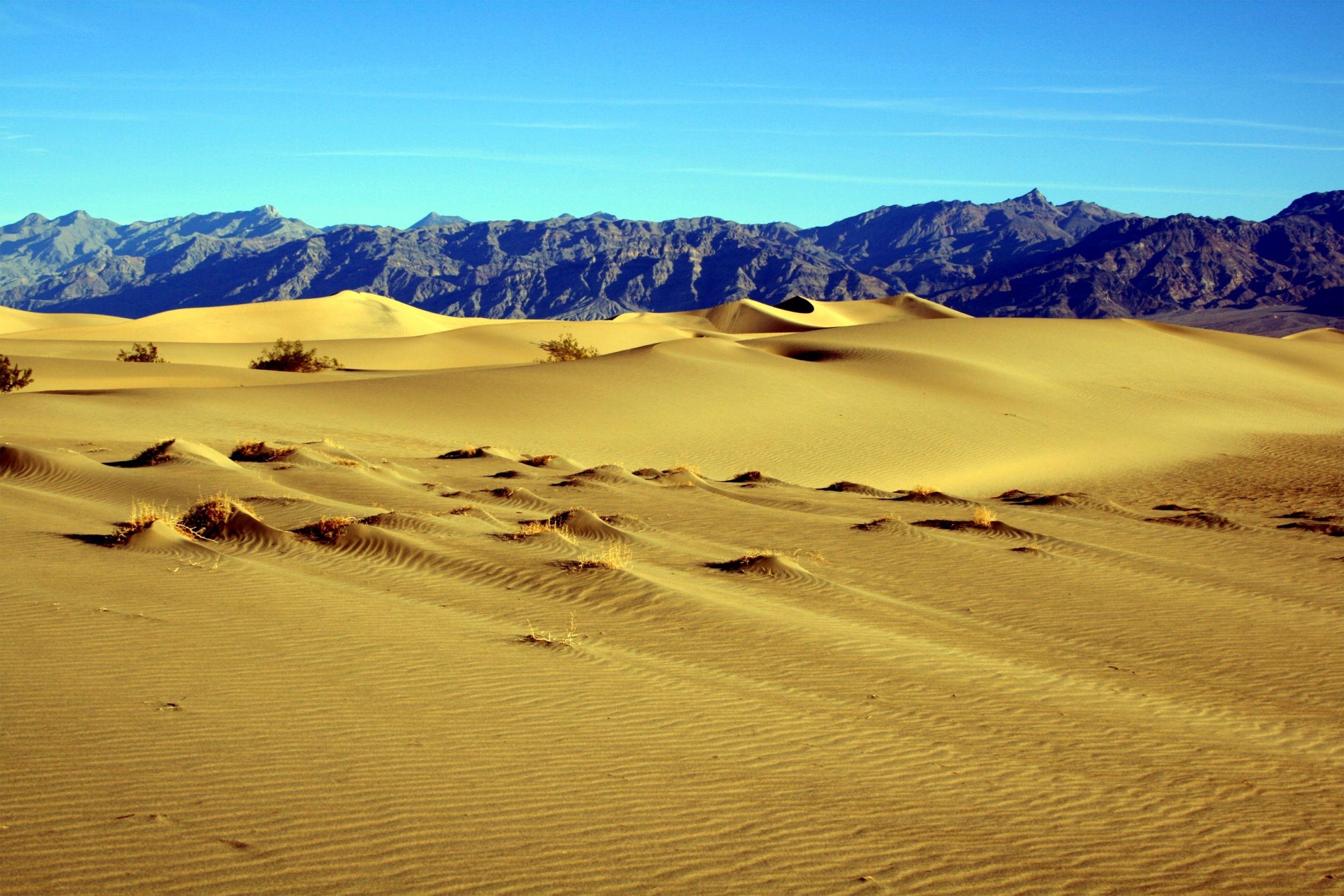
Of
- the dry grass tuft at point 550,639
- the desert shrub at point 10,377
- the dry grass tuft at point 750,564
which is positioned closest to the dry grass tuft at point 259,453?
the dry grass tuft at point 750,564

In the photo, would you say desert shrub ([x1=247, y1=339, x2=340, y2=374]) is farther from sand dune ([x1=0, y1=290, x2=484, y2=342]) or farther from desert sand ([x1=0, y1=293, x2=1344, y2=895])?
sand dune ([x1=0, y1=290, x2=484, y2=342])

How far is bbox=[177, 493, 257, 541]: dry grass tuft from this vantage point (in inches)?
454

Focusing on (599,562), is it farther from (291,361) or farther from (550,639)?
(291,361)

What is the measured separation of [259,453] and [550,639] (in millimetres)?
11765

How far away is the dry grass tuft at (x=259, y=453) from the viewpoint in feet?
60.0

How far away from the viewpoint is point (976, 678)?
8516 millimetres

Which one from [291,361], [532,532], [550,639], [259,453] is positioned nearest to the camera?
[550,639]

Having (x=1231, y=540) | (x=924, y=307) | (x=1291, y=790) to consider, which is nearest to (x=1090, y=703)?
(x=1291, y=790)

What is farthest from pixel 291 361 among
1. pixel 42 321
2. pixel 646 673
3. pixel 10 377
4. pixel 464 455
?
pixel 42 321

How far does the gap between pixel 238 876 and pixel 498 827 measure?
1127 millimetres

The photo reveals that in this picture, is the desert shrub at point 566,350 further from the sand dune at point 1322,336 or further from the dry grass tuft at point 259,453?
the sand dune at point 1322,336

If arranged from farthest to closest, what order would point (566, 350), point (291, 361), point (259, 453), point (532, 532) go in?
1. point (566, 350)
2. point (291, 361)
3. point (259, 453)
4. point (532, 532)

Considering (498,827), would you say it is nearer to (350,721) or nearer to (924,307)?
(350,721)

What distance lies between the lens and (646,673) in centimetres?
791
